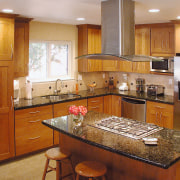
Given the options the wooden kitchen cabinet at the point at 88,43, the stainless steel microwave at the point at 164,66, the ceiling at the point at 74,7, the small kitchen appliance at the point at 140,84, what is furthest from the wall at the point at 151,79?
the ceiling at the point at 74,7

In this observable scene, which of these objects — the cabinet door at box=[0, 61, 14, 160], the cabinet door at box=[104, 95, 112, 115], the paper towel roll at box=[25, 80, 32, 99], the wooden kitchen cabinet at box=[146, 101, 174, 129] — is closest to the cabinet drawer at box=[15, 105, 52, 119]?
the cabinet door at box=[0, 61, 14, 160]

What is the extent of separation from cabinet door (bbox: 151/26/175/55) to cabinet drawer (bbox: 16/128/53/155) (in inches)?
108

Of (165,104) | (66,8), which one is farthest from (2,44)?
(165,104)

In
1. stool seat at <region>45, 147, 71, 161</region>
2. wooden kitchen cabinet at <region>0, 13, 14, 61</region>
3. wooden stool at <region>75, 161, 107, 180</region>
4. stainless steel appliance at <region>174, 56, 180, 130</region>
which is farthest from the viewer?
stainless steel appliance at <region>174, 56, 180, 130</region>

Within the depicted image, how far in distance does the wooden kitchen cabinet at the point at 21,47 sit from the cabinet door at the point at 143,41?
2.37 m

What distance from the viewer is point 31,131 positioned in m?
4.82

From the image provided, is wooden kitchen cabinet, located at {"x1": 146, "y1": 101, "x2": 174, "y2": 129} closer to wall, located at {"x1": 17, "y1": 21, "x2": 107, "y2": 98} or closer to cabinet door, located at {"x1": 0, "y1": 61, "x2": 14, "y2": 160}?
wall, located at {"x1": 17, "y1": 21, "x2": 107, "y2": 98}

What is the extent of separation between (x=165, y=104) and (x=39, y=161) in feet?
8.44

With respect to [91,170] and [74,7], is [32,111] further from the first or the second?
[91,170]

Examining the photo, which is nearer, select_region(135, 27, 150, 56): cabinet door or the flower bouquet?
the flower bouquet

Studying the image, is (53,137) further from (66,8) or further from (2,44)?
(66,8)

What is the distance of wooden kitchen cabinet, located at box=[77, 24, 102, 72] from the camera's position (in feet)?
19.7

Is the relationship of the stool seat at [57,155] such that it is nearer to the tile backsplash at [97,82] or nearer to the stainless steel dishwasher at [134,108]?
the tile backsplash at [97,82]

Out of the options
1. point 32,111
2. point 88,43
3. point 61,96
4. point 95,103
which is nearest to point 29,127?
point 32,111
